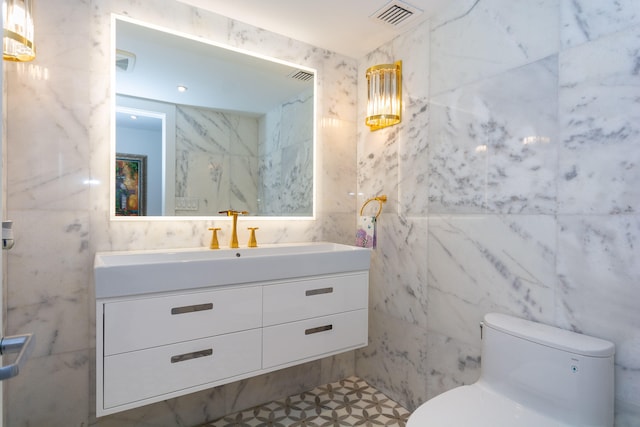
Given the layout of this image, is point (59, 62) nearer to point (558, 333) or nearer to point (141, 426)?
point (141, 426)

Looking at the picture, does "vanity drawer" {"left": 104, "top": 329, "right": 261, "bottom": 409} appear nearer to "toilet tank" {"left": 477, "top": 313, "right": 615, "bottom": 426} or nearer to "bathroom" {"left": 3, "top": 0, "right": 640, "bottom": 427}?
"bathroom" {"left": 3, "top": 0, "right": 640, "bottom": 427}

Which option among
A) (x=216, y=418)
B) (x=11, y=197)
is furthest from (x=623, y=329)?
(x=11, y=197)

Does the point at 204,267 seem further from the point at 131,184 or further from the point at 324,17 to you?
the point at 324,17

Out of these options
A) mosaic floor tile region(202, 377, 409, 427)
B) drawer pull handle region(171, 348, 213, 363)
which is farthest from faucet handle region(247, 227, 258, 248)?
mosaic floor tile region(202, 377, 409, 427)

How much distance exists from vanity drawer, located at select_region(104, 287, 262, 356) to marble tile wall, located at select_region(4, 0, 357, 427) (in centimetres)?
43

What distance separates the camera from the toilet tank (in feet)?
3.98

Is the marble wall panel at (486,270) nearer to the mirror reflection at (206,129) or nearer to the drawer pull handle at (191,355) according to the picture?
the mirror reflection at (206,129)

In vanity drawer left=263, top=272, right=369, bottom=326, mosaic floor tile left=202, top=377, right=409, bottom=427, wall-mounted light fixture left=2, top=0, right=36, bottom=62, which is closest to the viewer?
wall-mounted light fixture left=2, top=0, right=36, bottom=62

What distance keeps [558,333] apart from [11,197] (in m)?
2.29

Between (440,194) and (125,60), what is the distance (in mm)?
1753

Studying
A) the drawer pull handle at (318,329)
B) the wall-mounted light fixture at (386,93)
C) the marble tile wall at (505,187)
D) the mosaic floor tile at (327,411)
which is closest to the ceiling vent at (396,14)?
the marble tile wall at (505,187)

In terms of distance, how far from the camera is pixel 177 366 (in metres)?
1.50

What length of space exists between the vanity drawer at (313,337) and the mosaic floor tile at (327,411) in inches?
15.7

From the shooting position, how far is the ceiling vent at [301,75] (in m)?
2.31
